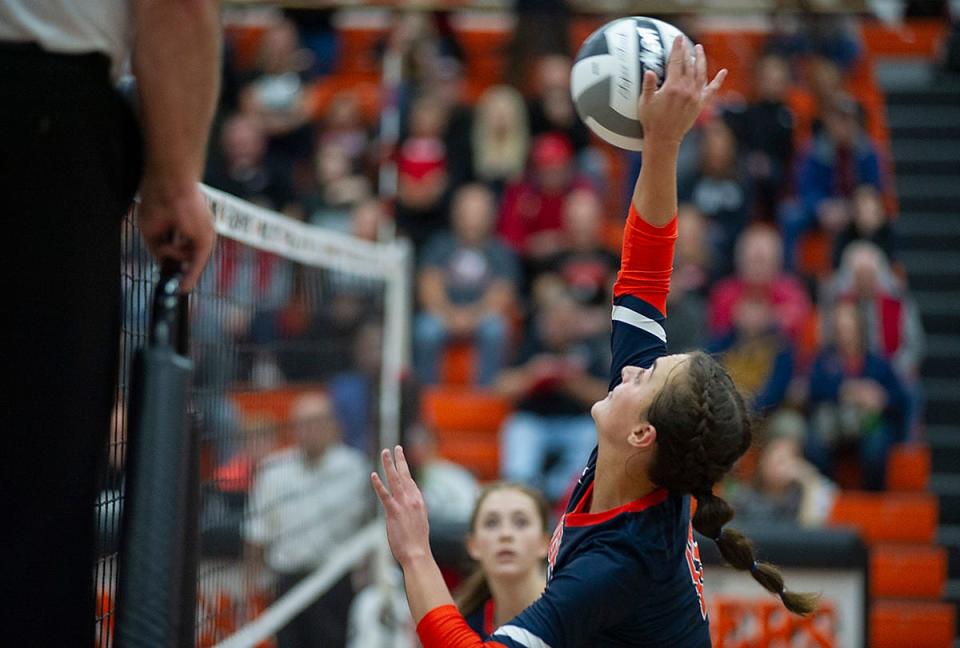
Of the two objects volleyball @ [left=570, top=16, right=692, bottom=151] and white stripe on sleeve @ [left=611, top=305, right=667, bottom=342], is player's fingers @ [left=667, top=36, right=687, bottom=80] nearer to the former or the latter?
volleyball @ [left=570, top=16, right=692, bottom=151]

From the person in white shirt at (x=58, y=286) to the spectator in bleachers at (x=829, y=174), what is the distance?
354 inches

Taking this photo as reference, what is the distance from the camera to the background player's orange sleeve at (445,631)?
2.58m

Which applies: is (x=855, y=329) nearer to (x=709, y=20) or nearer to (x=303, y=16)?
(x=709, y=20)

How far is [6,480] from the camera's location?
1.57m

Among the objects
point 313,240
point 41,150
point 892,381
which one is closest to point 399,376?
point 313,240

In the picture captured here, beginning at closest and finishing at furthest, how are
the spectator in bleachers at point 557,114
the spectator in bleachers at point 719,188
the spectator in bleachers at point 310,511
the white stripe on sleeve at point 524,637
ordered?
the white stripe on sleeve at point 524,637, the spectator in bleachers at point 310,511, the spectator in bleachers at point 719,188, the spectator in bleachers at point 557,114

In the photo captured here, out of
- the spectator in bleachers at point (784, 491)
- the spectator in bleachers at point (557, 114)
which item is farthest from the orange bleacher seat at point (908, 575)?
the spectator in bleachers at point (557, 114)

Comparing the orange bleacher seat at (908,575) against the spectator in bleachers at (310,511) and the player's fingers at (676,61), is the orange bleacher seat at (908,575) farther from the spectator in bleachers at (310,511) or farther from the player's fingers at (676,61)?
the player's fingers at (676,61)

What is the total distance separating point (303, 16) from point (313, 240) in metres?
8.35

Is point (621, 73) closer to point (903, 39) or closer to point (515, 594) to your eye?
point (515, 594)

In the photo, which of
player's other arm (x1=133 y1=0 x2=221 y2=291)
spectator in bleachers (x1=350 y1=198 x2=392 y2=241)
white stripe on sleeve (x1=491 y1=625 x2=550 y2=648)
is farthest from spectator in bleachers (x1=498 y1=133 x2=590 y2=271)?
player's other arm (x1=133 y1=0 x2=221 y2=291)

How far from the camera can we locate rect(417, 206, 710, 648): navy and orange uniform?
101 inches

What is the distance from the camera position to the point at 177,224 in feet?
6.30

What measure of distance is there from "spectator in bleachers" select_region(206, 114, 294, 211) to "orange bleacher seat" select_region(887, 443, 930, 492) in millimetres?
5199
